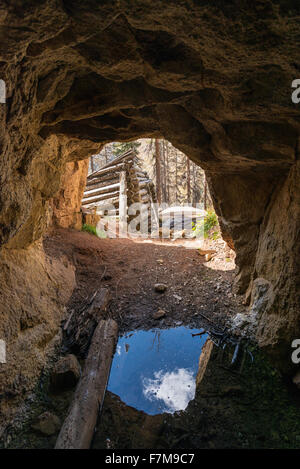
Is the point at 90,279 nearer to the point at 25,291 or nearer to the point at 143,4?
the point at 25,291

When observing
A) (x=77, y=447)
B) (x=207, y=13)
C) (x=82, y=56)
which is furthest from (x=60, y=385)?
(x=207, y=13)

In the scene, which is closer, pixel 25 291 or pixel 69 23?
pixel 69 23

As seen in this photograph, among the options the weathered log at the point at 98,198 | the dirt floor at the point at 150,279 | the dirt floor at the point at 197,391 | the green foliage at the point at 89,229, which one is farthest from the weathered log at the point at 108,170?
the dirt floor at the point at 197,391

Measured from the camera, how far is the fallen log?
2.09 metres

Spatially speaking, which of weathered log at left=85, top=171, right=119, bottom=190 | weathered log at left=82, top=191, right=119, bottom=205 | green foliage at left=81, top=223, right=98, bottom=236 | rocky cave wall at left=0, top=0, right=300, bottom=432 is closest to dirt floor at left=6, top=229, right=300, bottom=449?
rocky cave wall at left=0, top=0, right=300, bottom=432

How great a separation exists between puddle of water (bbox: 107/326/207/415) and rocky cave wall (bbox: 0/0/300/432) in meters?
1.12

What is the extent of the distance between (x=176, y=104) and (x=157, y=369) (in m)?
3.44

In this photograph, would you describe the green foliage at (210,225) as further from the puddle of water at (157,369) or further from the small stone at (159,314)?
the puddle of water at (157,369)

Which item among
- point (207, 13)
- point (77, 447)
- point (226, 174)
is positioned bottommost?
point (77, 447)

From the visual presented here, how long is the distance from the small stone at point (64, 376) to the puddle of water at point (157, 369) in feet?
1.46

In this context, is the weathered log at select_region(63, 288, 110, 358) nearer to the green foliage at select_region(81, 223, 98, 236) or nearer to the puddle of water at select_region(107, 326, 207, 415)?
the puddle of water at select_region(107, 326, 207, 415)

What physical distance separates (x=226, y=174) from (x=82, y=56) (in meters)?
2.97

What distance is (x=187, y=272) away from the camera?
588cm

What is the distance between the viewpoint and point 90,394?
8.33 ft
